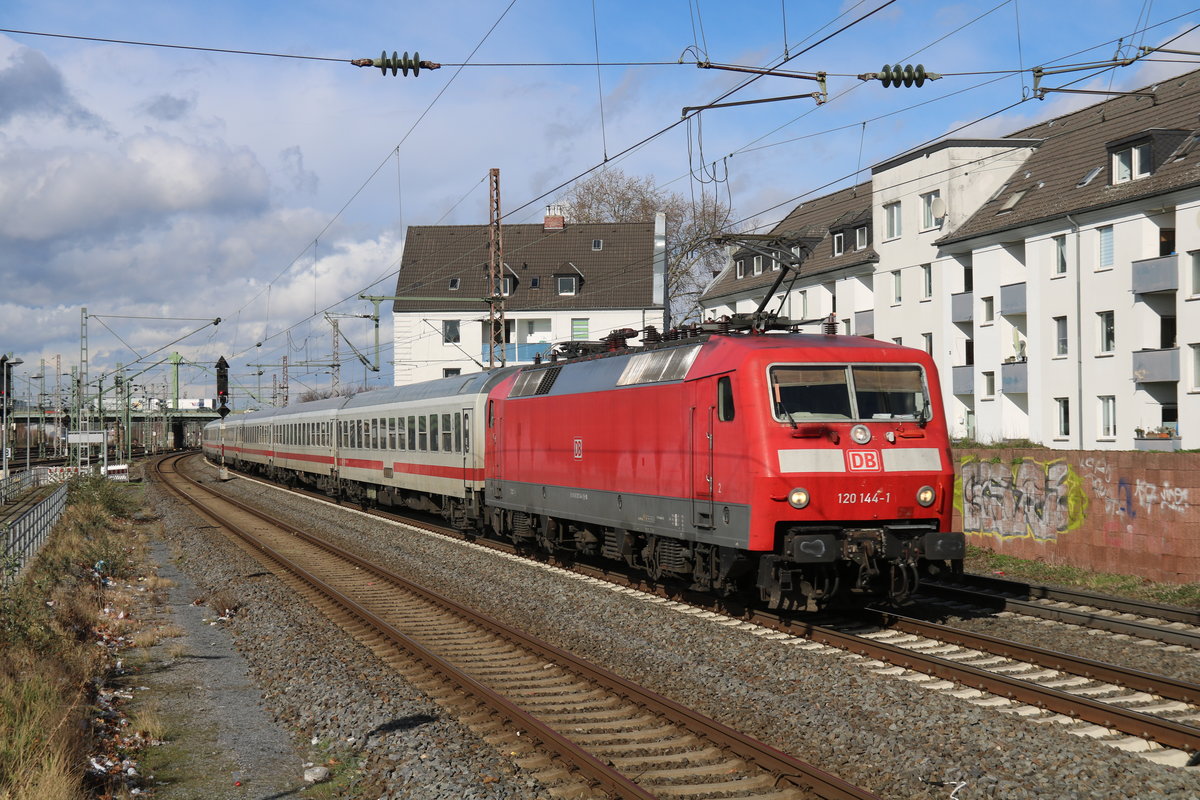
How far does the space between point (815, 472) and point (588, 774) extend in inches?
215

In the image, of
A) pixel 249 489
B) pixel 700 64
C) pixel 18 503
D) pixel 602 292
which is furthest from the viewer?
pixel 602 292

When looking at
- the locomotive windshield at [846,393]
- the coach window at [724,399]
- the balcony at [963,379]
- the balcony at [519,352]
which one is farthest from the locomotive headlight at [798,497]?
the balcony at [519,352]

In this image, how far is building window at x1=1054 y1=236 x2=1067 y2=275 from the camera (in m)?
36.7

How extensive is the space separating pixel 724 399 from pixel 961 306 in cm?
3125

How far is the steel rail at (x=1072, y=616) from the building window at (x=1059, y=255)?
80.4 ft

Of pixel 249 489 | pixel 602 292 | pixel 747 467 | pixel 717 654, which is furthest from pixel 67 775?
pixel 602 292

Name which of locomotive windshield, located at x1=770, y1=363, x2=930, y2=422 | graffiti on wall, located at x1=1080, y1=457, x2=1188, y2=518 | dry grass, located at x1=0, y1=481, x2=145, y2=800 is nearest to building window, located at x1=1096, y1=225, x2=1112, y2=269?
graffiti on wall, located at x1=1080, y1=457, x2=1188, y2=518

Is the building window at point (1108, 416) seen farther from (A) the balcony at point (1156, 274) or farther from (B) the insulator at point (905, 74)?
(B) the insulator at point (905, 74)

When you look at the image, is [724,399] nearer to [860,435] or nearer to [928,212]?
[860,435]

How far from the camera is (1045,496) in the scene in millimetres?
18391

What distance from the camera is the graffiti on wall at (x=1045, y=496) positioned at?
1634cm

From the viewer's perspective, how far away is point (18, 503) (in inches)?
1320

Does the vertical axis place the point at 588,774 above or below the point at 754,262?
below

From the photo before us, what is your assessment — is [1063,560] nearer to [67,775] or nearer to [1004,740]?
[1004,740]
